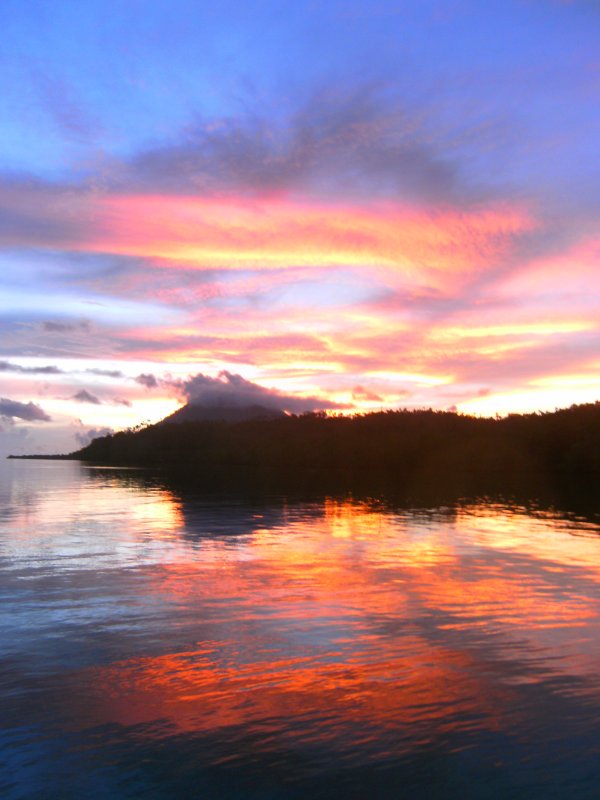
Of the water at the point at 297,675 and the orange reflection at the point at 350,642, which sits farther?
the orange reflection at the point at 350,642

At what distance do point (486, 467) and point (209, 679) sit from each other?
14701 cm

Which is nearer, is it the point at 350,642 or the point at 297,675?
the point at 297,675

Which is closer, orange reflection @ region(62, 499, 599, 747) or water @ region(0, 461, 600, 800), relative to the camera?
water @ region(0, 461, 600, 800)

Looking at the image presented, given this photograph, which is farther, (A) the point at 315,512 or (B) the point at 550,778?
(A) the point at 315,512

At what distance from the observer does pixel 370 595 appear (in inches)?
949

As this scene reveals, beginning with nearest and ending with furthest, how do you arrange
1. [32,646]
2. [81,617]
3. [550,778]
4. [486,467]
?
[550,778]
[32,646]
[81,617]
[486,467]

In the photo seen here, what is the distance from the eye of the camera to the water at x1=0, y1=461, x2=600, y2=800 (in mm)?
11047

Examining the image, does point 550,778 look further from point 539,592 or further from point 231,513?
point 231,513

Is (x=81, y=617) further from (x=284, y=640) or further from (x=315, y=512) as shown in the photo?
(x=315, y=512)

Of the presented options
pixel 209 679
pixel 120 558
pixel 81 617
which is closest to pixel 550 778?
pixel 209 679

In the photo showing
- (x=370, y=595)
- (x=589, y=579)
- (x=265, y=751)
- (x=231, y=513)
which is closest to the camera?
(x=265, y=751)

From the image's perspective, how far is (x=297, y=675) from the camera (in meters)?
15.3

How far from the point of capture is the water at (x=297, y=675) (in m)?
11.0

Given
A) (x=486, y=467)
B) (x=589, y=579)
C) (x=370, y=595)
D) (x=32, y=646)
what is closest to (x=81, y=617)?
(x=32, y=646)
